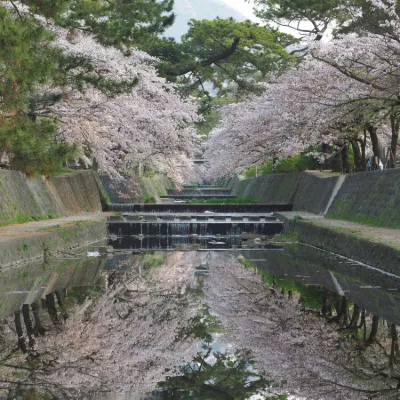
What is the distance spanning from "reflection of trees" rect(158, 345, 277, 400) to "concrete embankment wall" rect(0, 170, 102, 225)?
14.7 meters

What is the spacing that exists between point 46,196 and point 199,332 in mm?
19435

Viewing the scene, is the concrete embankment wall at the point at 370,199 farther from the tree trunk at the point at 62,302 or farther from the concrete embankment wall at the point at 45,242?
the tree trunk at the point at 62,302

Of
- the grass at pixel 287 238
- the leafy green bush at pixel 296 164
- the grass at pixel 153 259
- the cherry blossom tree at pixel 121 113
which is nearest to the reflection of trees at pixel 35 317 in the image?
the grass at pixel 153 259

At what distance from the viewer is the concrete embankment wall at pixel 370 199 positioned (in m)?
18.7

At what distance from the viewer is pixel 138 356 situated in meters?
6.52

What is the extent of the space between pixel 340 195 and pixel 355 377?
20205 millimetres

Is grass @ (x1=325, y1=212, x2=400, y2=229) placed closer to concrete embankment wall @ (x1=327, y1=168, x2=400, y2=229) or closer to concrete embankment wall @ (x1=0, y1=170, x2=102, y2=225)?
concrete embankment wall @ (x1=327, y1=168, x2=400, y2=229)

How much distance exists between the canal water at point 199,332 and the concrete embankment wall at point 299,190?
1336 centimetres

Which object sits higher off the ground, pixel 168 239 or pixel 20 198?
Result: pixel 20 198

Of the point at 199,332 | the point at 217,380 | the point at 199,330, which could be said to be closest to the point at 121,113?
the point at 199,330

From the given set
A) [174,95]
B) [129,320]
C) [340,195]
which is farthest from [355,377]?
[174,95]

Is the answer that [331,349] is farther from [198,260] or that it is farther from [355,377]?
[198,260]

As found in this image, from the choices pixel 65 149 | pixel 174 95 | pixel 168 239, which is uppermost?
pixel 174 95

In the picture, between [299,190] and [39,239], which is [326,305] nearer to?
[39,239]
